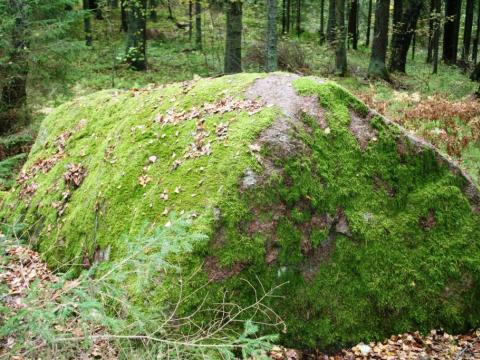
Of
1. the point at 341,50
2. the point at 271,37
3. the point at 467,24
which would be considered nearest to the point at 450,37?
the point at 467,24

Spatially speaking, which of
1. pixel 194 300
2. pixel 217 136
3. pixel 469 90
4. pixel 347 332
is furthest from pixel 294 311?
pixel 469 90

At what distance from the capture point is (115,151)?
5961mm

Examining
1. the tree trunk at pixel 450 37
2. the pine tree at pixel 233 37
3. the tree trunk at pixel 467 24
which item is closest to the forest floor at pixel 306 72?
the tree trunk at pixel 450 37

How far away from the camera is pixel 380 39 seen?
16.5m

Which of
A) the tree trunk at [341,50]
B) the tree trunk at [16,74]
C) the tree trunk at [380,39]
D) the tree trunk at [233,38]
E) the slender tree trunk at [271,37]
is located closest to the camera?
the slender tree trunk at [271,37]

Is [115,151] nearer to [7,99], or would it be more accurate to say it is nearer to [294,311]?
[294,311]

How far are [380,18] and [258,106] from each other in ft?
44.0

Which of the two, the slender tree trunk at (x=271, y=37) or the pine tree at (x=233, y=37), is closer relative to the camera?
the slender tree trunk at (x=271, y=37)

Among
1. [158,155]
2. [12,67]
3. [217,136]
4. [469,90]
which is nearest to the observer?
[217,136]

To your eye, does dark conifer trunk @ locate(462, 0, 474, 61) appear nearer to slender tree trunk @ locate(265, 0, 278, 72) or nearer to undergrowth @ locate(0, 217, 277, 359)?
slender tree trunk @ locate(265, 0, 278, 72)

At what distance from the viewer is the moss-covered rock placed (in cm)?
438

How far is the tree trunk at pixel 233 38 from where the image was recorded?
1319 centimetres

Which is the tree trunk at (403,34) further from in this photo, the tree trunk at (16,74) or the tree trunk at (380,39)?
the tree trunk at (16,74)

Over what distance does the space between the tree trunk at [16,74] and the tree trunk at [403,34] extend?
1392cm
